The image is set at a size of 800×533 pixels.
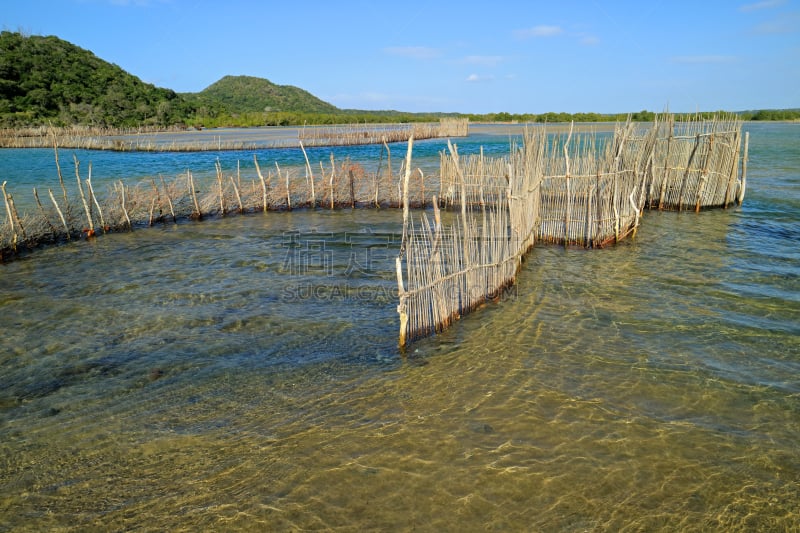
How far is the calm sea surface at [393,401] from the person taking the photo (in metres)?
3.32

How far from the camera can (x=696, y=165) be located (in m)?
11.6

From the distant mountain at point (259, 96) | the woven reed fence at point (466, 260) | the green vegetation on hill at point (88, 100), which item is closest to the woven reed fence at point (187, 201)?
the woven reed fence at point (466, 260)

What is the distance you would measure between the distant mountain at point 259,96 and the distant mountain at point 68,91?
29.3 meters

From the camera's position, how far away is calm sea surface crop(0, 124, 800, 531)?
10.9 feet

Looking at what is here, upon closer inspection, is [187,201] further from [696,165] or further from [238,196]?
[696,165]

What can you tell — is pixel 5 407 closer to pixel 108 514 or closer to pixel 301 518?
pixel 108 514

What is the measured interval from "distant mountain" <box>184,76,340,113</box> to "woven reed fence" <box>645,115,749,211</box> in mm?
81411

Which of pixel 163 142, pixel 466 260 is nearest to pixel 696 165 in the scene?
pixel 466 260

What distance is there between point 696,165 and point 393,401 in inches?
423

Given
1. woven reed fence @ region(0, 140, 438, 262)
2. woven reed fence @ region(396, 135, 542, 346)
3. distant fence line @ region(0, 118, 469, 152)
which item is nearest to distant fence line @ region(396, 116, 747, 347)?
woven reed fence @ region(396, 135, 542, 346)

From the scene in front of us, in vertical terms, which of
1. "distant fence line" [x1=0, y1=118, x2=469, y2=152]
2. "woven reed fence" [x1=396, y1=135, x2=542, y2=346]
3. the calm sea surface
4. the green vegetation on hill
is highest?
the green vegetation on hill

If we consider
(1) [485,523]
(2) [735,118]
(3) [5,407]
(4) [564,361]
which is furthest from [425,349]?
(2) [735,118]

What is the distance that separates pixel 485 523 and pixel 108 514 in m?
2.51

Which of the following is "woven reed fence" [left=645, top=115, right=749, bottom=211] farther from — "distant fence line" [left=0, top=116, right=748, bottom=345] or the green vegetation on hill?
the green vegetation on hill
